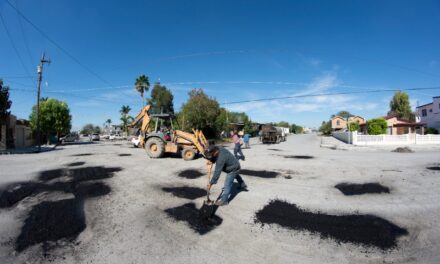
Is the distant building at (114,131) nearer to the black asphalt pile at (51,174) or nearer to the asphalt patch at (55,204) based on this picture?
the black asphalt pile at (51,174)

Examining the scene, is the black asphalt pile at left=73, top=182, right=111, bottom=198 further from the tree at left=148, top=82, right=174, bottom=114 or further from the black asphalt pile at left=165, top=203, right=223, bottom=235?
the tree at left=148, top=82, right=174, bottom=114

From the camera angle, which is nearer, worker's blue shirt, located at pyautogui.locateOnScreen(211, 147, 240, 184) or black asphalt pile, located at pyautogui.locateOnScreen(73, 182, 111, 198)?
worker's blue shirt, located at pyautogui.locateOnScreen(211, 147, 240, 184)

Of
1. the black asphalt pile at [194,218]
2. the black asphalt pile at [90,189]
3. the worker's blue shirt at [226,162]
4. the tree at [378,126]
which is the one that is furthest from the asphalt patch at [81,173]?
the tree at [378,126]

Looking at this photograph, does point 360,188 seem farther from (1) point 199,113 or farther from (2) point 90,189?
(1) point 199,113

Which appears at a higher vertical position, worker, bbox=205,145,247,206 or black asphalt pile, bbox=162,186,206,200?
worker, bbox=205,145,247,206

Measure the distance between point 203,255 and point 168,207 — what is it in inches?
85.8

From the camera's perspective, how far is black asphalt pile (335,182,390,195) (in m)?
7.14

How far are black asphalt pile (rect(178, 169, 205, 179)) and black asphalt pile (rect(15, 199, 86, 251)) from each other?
12.4 feet

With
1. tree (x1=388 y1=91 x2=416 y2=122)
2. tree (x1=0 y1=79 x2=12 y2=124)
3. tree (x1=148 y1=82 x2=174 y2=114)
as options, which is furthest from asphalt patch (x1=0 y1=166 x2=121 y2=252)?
tree (x1=388 y1=91 x2=416 y2=122)

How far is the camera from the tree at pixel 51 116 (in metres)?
32.2

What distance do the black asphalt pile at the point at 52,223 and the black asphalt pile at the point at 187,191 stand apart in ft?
7.59

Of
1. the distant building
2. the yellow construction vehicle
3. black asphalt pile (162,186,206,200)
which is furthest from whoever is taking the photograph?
the distant building

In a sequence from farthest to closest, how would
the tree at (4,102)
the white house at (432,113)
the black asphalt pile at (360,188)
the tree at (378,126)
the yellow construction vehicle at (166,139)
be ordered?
the white house at (432,113) < the tree at (378,126) < the tree at (4,102) < the yellow construction vehicle at (166,139) < the black asphalt pile at (360,188)

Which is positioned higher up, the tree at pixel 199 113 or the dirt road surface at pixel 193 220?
the tree at pixel 199 113
